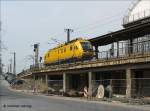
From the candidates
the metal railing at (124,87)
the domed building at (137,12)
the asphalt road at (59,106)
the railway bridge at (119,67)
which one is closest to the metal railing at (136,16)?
the domed building at (137,12)

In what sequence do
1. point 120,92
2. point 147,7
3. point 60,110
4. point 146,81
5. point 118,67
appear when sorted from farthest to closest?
1. point 147,7
2. point 118,67
3. point 120,92
4. point 146,81
5. point 60,110

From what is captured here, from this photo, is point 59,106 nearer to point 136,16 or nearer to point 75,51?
point 75,51

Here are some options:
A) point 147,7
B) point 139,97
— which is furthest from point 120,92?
point 147,7

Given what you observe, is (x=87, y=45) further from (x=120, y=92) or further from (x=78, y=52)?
(x=120, y=92)

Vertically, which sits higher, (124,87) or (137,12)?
(137,12)

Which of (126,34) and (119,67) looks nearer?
(119,67)

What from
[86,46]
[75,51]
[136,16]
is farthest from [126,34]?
[136,16]

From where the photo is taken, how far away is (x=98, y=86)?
4428cm

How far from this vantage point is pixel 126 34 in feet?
167

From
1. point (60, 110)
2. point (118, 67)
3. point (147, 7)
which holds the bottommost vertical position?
point (60, 110)

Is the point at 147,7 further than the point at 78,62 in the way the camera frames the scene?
Yes

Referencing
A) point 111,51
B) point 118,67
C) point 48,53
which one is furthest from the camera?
point 48,53

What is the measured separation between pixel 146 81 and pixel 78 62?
19.5 metres

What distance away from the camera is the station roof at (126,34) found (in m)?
46.2
